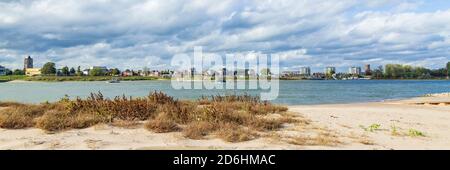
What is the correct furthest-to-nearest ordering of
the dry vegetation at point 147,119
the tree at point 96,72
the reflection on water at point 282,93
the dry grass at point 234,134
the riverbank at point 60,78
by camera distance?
the tree at point 96,72
the riverbank at point 60,78
the reflection on water at point 282,93
the dry vegetation at point 147,119
the dry grass at point 234,134

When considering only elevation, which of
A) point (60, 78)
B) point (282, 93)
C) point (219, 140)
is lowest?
point (282, 93)

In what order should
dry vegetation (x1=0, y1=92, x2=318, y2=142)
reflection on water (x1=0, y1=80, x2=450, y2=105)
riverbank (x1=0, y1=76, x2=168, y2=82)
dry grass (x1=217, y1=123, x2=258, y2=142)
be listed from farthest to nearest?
riverbank (x1=0, y1=76, x2=168, y2=82), reflection on water (x1=0, y1=80, x2=450, y2=105), dry vegetation (x1=0, y1=92, x2=318, y2=142), dry grass (x1=217, y1=123, x2=258, y2=142)

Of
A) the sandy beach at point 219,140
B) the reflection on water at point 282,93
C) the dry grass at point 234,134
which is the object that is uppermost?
the dry grass at point 234,134

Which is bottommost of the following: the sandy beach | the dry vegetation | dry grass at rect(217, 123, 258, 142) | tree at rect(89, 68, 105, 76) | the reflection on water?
the reflection on water

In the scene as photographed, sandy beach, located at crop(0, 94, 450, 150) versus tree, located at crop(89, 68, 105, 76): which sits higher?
tree, located at crop(89, 68, 105, 76)

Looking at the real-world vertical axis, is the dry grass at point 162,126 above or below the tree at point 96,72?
below

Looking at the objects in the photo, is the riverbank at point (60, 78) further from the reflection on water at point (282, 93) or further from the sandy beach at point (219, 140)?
the sandy beach at point (219, 140)

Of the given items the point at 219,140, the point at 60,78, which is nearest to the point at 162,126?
the point at 219,140

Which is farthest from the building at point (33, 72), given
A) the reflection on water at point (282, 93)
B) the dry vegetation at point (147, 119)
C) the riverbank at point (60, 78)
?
the dry vegetation at point (147, 119)

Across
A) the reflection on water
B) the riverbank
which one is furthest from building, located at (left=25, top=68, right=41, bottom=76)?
the reflection on water

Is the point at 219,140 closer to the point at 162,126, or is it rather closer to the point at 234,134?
the point at 234,134

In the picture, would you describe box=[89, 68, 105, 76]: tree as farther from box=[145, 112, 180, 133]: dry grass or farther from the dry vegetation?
box=[145, 112, 180, 133]: dry grass

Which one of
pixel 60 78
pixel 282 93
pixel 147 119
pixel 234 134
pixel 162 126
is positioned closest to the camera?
pixel 234 134
